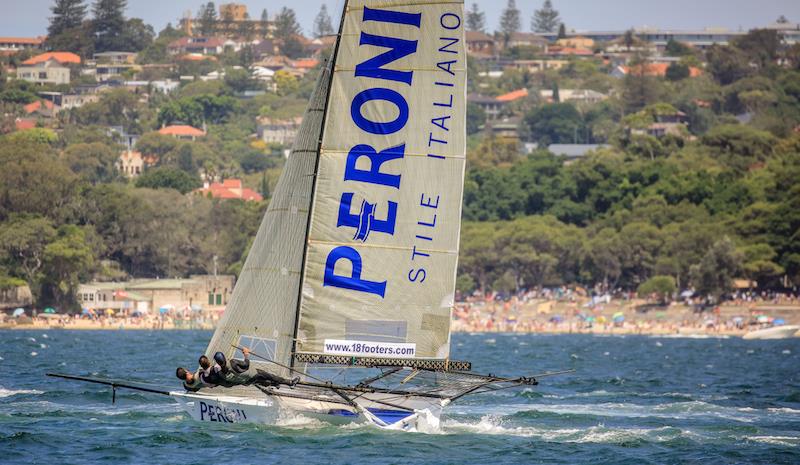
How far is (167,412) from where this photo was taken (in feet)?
125

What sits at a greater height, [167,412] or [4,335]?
[167,412]

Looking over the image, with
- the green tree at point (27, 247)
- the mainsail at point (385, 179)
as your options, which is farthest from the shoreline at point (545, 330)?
the mainsail at point (385, 179)

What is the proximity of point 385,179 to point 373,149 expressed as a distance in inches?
25.5

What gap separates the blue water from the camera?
103ft

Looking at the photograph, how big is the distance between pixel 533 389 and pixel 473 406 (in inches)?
370

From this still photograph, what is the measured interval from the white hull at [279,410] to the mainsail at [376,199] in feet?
3.44

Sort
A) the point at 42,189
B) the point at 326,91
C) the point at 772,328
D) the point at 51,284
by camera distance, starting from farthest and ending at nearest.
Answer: the point at 42,189 → the point at 51,284 → the point at 772,328 → the point at 326,91

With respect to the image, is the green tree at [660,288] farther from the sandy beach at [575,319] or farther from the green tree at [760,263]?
the green tree at [760,263]

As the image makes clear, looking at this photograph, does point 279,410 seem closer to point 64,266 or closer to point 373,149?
point 373,149

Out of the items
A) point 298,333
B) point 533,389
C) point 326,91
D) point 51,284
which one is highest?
point 326,91

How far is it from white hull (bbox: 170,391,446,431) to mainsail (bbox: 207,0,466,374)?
1.05m

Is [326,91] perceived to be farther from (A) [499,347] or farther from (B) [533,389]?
(A) [499,347]

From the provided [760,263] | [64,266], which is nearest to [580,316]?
[760,263]

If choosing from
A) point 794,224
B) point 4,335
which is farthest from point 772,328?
point 4,335
